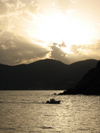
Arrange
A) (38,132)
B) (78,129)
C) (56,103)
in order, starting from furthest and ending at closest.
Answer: (56,103) < (78,129) < (38,132)

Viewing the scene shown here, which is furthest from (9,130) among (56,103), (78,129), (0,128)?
(56,103)

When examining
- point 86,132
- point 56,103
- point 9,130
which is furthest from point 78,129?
point 56,103

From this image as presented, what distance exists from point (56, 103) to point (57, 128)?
75765 millimetres

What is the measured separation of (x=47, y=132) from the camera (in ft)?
144

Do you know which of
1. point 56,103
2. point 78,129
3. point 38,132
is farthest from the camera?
point 56,103

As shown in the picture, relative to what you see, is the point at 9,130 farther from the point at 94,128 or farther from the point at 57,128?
the point at 94,128

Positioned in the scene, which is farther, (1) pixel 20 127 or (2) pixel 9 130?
(1) pixel 20 127

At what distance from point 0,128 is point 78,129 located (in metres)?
17.5

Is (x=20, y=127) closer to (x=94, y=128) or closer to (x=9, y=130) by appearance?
(x=9, y=130)

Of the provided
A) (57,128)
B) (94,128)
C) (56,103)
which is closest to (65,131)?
(57,128)

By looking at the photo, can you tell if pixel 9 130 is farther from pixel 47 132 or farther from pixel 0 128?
pixel 47 132

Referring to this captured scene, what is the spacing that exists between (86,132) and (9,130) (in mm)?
16342

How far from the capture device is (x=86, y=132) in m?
44.1

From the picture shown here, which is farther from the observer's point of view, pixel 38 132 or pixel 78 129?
pixel 78 129
